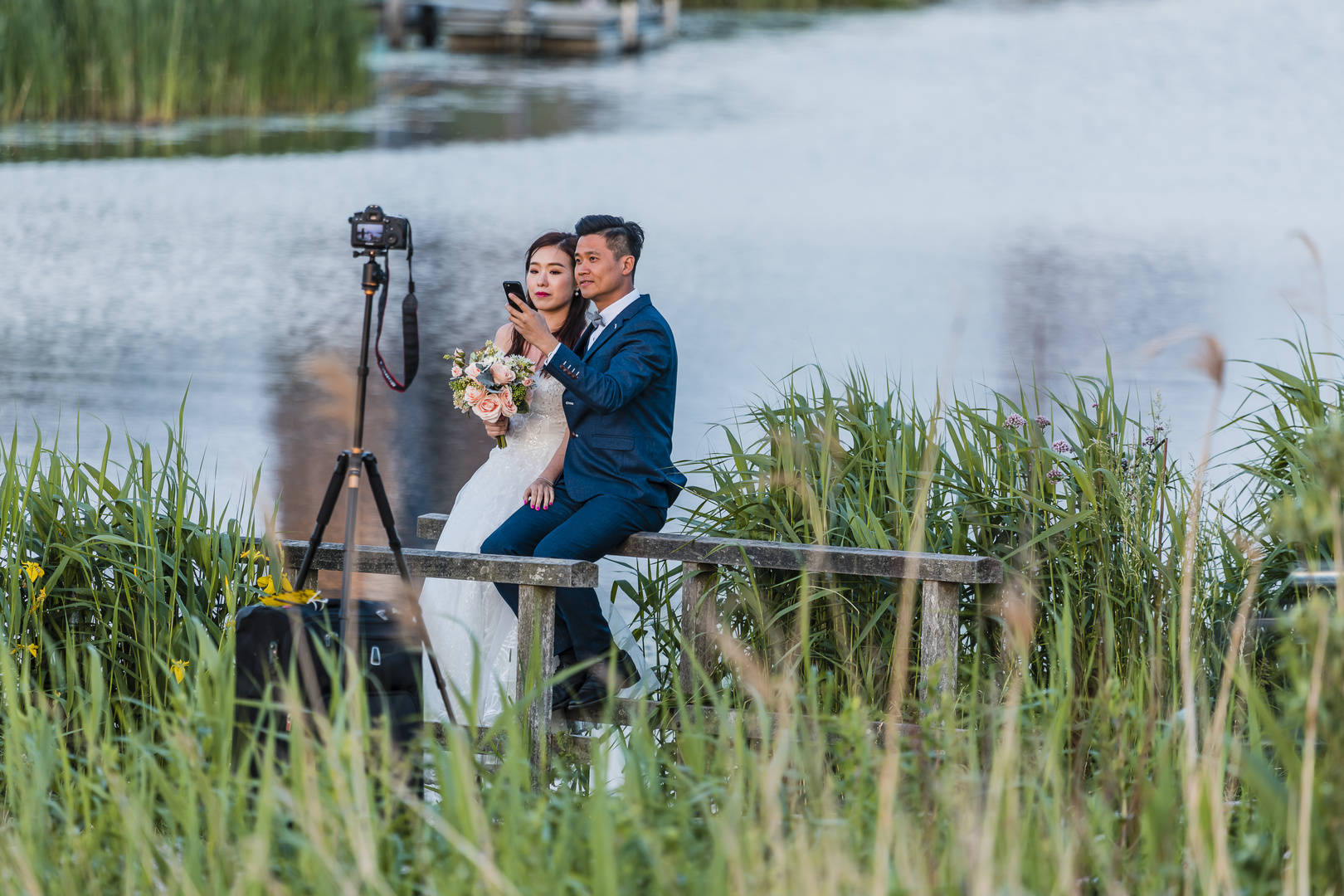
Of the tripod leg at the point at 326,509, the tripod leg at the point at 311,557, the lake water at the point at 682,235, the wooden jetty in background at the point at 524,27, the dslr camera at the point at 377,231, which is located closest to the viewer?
the tripod leg at the point at 311,557

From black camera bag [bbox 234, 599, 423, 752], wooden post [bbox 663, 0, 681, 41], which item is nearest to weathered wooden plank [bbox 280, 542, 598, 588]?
black camera bag [bbox 234, 599, 423, 752]

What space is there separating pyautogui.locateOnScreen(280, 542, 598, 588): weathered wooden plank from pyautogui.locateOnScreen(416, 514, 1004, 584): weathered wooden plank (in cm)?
25

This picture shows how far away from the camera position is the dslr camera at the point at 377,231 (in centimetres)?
328

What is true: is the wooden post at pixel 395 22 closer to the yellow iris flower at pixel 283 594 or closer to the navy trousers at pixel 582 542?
the navy trousers at pixel 582 542

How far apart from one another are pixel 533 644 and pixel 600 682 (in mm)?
431

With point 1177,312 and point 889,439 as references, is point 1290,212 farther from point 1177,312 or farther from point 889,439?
point 889,439

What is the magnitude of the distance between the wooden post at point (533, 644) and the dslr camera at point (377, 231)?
83 centimetres

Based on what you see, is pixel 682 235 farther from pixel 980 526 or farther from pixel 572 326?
pixel 980 526

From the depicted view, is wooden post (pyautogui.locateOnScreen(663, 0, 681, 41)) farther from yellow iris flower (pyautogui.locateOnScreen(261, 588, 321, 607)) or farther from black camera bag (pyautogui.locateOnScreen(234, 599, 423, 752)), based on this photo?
black camera bag (pyautogui.locateOnScreen(234, 599, 423, 752))

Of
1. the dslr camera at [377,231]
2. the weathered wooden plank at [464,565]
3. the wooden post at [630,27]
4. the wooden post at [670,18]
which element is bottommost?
the weathered wooden plank at [464,565]

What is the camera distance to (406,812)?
2.37m

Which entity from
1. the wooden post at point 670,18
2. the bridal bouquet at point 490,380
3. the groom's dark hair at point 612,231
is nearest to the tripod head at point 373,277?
the bridal bouquet at point 490,380

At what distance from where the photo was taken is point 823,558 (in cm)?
340

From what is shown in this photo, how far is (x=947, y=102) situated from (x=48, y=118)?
551 inches
